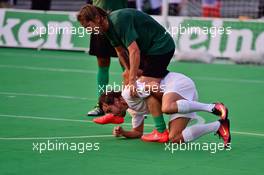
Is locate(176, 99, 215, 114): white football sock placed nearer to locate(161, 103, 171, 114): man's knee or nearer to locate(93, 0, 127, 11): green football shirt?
locate(161, 103, 171, 114): man's knee

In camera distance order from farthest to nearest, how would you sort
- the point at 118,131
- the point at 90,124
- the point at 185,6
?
1. the point at 185,6
2. the point at 90,124
3. the point at 118,131

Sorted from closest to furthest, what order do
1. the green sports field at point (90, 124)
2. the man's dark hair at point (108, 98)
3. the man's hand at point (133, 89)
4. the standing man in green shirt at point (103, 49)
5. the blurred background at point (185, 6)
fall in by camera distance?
the green sports field at point (90, 124) < the man's hand at point (133, 89) < the man's dark hair at point (108, 98) < the standing man in green shirt at point (103, 49) < the blurred background at point (185, 6)

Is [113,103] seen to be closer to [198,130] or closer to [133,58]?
[133,58]

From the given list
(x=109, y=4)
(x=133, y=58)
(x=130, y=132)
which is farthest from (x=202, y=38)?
(x=133, y=58)

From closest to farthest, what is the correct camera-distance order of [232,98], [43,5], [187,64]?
[232,98], [187,64], [43,5]

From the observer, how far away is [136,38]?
9.27 metres

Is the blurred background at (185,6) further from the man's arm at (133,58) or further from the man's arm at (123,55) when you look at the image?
the man's arm at (133,58)

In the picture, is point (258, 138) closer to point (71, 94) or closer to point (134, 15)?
point (134, 15)

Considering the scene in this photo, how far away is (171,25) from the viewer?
19828 millimetres

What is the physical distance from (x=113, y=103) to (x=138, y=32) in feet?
2.85

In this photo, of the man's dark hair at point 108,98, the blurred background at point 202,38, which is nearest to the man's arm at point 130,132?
the man's dark hair at point 108,98

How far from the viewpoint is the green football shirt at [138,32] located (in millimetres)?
9250

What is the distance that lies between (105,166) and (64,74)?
349 inches

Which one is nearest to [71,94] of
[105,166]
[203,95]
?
[203,95]
